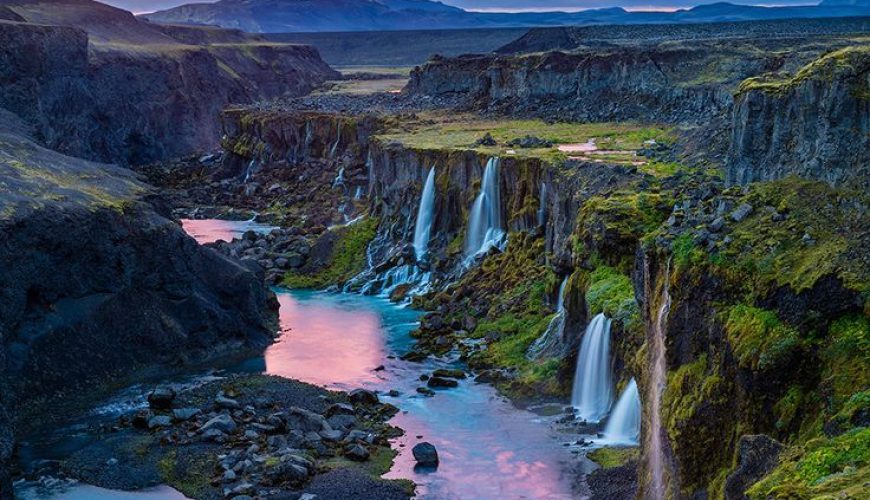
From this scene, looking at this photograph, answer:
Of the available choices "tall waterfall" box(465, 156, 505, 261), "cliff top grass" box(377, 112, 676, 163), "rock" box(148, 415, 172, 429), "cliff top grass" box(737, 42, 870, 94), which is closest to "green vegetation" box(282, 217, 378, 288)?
"cliff top grass" box(377, 112, 676, 163)

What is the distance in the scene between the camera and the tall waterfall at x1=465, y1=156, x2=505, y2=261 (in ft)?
223

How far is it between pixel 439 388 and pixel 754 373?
84.9 ft

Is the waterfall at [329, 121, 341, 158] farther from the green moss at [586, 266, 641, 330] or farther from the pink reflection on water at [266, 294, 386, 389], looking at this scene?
the green moss at [586, 266, 641, 330]

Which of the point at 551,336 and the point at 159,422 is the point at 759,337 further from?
the point at 159,422

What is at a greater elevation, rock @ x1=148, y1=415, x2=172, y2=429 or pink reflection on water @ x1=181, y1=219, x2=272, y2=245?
rock @ x1=148, y1=415, x2=172, y2=429

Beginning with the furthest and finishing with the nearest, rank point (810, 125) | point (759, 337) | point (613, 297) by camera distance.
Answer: point (613, 297), point (810, 125), point (759, 337)

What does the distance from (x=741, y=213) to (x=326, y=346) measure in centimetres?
3328

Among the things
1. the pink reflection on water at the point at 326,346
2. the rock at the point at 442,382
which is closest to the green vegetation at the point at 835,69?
the rock at the point at 442,382

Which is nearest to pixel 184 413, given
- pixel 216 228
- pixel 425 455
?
pixel 425 455

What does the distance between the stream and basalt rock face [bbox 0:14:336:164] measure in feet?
101

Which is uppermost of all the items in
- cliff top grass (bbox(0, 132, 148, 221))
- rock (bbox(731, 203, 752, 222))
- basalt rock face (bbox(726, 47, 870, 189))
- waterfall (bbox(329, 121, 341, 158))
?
basalt rock face (bbox(726, 47, 870, 189))

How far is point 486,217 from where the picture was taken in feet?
226

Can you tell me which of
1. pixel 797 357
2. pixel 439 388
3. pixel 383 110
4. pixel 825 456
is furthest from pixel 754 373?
pixel 383 110

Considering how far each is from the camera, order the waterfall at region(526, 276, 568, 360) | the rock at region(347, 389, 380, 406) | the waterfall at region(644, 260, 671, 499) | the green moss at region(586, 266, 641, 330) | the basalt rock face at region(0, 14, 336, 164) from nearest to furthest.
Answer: the waterfall at region(644, 260, 671, 499) → the green moss at region(586, 266, 641, 330) → the rock at region(347, 389, 380, 406) → the waterfall at region(526, 276, 568, 360) → the basalt rock face at region(0, 14, 336, 164)
